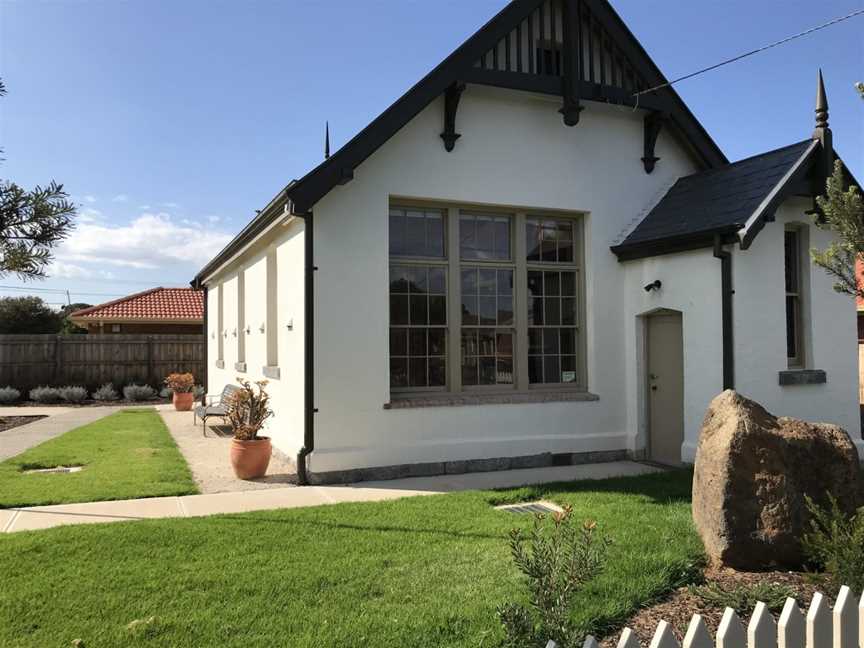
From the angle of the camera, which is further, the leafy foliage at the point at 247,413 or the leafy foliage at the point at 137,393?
the leafy foliage at the point at 137,393

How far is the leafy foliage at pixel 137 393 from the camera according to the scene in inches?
803

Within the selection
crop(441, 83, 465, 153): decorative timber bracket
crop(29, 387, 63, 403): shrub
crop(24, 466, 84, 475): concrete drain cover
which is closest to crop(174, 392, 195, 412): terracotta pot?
crop(29, 387, 63, 403): shrub

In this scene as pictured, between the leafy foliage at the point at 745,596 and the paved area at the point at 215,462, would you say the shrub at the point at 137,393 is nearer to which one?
the paved area at the point at 215,462

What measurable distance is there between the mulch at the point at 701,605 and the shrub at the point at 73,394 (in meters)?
19.5

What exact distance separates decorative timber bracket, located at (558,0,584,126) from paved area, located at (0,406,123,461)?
10078 mm

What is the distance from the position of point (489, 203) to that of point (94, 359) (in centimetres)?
1694

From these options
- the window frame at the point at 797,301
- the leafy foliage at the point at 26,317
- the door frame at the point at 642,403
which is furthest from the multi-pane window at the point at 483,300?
the leafy foliage at the point at 26,317

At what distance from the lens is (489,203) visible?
32.7 ft

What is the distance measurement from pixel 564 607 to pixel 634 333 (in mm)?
7757

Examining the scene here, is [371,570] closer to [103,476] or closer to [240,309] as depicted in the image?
[103,476]

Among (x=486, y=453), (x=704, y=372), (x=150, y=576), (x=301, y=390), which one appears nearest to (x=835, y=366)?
(x=704, y=372)

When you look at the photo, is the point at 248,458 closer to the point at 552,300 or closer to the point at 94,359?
the point at 552,300

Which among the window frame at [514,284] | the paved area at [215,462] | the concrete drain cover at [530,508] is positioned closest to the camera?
the concrete drain cover at [530,508]

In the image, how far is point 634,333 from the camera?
1055 cm
